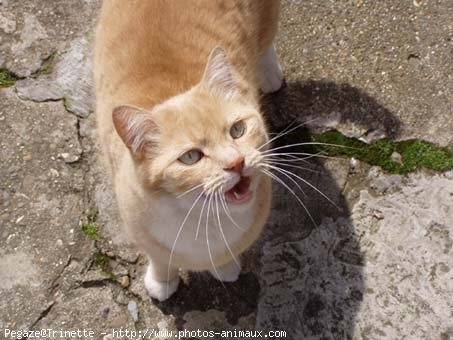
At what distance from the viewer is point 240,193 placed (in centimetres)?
159

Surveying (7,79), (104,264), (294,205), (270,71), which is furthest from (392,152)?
(7,79)

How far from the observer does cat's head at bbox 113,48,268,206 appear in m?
1.50

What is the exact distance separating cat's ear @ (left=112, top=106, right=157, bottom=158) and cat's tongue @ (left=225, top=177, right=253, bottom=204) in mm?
259

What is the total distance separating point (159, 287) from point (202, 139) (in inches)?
31.5

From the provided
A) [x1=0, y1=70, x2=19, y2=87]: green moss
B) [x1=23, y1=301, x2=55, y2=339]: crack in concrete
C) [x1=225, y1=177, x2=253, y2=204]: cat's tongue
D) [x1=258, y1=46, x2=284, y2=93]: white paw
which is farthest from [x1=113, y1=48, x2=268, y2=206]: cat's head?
[x1=0, y1=70, x2=19, y2=87]: green moss

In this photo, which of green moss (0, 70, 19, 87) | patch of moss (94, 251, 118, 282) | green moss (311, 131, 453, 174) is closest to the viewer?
patch of moss (94, 251, 118, 282)

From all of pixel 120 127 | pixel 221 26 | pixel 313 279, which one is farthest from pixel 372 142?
pixel 120 127

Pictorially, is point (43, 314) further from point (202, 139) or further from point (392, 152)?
point (392, 152)

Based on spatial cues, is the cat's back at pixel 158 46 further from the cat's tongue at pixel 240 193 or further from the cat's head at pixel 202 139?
the cat's tongue at pixel 240 193

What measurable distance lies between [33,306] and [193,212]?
0.91 meters

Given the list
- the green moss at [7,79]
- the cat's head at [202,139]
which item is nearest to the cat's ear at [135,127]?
the cat's head at [202,139]

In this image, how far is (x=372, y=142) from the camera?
2.38 m

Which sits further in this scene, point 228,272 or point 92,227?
point 92,227

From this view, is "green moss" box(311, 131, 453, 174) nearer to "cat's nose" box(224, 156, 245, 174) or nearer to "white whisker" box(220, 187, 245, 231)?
"white whisker" box(220, 187, 245, 231)
